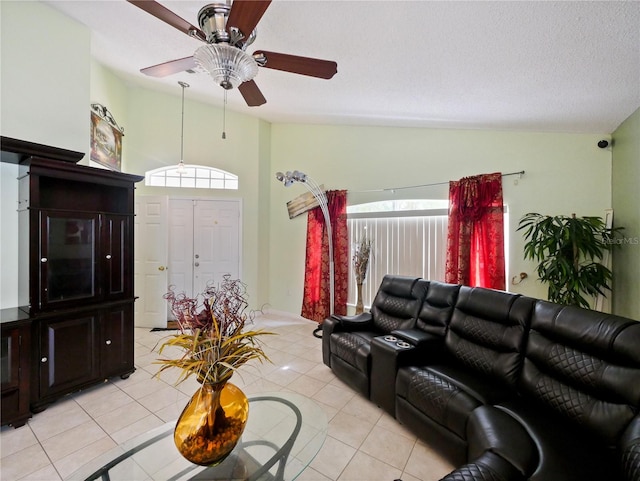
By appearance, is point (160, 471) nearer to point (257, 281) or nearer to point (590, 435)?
point (590, 435)

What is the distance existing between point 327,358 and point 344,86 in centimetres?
280

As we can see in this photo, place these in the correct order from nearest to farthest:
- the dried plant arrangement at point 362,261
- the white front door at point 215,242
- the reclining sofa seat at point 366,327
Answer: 1. the reclining sofa seat at point 366,327
2. the dried plant arrangement at point 362,261
3. the white front door at point 215,242

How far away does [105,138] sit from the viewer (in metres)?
3.75

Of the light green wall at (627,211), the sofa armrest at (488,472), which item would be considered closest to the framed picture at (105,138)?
the sofa armrest at (488,472)

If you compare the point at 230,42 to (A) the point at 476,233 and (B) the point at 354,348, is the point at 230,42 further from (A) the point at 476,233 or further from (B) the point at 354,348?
(A) the point at 476,233

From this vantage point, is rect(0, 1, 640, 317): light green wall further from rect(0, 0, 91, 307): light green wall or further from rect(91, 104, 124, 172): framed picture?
rect(91, 104, 124, 172): framed picture

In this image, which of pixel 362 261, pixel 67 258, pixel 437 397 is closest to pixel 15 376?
pixel 67 258

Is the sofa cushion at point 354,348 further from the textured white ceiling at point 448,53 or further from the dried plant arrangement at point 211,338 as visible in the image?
the textured white ceiling at point 448,53

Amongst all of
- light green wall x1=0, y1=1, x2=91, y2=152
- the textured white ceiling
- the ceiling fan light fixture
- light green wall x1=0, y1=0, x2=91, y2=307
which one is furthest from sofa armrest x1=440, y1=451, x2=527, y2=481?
light green wall x1=0, y1=1, x2=91, y2=152

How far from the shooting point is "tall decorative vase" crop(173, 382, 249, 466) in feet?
4.06

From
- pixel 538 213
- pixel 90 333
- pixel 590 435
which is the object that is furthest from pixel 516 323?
pixel 90 333

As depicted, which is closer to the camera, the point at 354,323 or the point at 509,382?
the point at 509,382

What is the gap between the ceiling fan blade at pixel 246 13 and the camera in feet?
4.33

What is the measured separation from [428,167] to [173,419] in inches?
150
